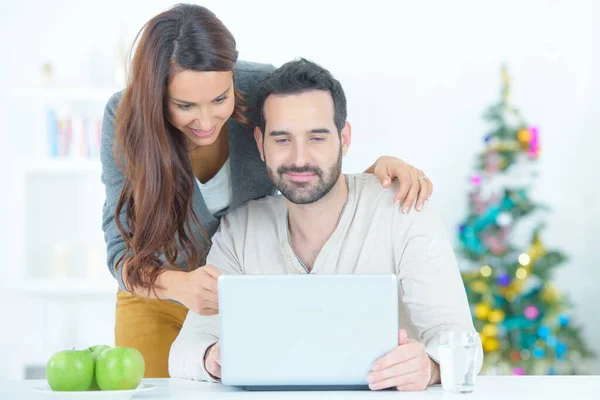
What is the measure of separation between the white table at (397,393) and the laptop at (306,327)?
0.04 meters

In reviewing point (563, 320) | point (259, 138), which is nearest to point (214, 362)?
point (259, 138)

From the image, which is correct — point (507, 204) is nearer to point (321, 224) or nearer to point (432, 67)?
point (432, 67)

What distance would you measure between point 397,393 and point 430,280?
0.51 meters

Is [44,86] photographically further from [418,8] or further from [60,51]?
[418,8]

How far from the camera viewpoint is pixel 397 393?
1513 millimetres

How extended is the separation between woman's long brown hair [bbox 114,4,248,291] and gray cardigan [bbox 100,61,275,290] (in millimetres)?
56

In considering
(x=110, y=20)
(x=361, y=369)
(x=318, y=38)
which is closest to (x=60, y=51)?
(x=110, y=20)

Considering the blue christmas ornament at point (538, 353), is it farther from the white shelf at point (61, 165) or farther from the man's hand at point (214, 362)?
the man's hand at point (214, 362)

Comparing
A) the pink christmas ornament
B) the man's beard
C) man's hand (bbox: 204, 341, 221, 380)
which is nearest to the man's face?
the man's beard

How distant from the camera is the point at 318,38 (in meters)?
4.65

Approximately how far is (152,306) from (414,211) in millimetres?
918

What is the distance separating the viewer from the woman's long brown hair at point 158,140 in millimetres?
1971

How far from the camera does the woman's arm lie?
6.89 feet

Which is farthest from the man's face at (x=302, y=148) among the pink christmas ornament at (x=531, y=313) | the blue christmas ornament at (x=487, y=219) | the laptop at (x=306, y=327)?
the pink christmas ornament at (x=531, y=313)
